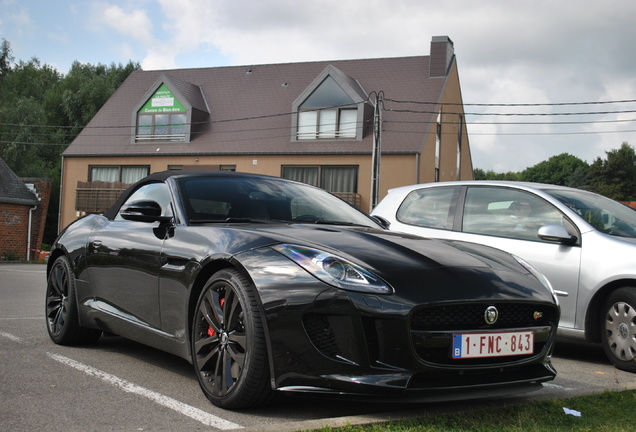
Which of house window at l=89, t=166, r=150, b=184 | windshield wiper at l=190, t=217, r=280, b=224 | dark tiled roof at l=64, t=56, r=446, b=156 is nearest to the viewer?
windshield wiper at l=190, t=217, r=280, b=224

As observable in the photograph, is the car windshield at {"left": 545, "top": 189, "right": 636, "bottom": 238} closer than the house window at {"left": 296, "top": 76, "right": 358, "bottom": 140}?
Yes

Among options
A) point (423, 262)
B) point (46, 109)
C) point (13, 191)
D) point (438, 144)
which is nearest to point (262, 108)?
point (438, 144)

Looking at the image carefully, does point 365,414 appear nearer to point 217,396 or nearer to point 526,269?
point 217,396

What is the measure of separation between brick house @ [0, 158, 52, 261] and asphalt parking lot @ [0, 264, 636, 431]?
93.7 ft

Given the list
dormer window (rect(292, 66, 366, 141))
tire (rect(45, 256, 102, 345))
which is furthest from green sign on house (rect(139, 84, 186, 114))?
tire (rect(45, 256, 102, 345))

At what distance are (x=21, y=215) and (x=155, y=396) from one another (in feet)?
104

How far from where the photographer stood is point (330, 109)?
1283 inches

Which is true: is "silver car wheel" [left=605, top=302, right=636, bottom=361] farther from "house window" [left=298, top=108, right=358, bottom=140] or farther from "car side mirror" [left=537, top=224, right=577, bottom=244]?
"house window" [left=298, top=108, right=358, bottom=140]

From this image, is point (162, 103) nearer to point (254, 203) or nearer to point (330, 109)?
point (330, 109)

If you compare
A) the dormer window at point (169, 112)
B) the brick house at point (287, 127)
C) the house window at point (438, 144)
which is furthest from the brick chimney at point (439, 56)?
the dormer window at point (169, 112)

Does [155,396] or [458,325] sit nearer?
[458,325]

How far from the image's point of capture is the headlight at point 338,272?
357 cm

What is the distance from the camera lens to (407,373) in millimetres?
3527

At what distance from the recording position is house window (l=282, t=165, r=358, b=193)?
31.9m
